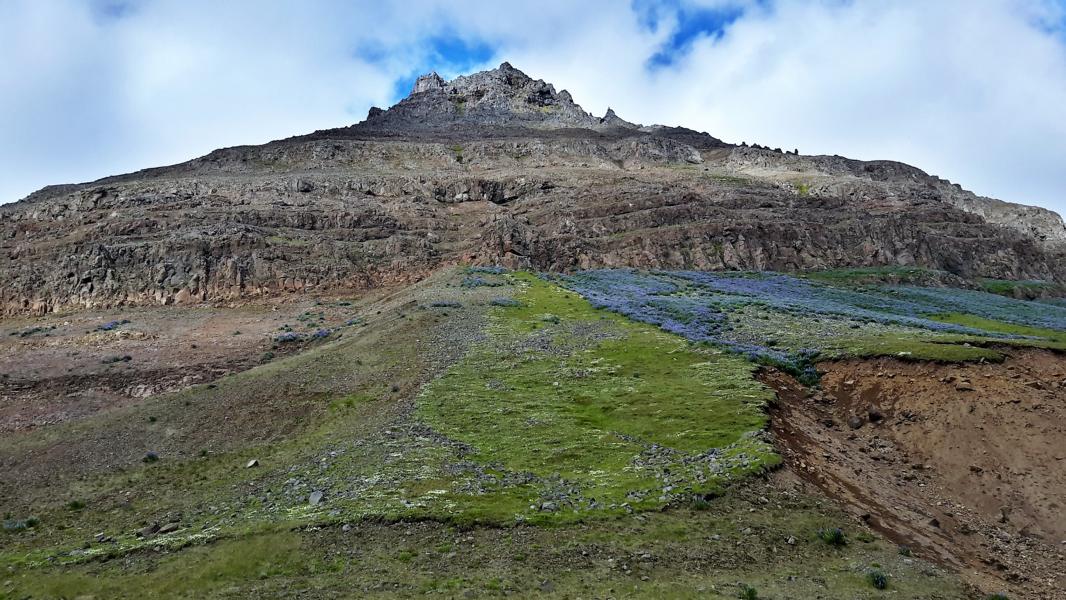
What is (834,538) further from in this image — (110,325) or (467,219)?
(467,219)

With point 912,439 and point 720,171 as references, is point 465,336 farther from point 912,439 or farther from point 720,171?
point 720,171

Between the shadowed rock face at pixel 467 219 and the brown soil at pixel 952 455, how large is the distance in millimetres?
40052

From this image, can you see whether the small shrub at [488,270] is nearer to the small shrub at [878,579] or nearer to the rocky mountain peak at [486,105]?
the small shrub at [878,579]

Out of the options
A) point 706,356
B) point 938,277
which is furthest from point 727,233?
point 706,356

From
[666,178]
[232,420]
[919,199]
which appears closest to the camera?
[232,420]

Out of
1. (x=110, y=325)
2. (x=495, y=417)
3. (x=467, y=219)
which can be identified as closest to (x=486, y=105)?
(x=467, y=219)

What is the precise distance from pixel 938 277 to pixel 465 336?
55.4 meters

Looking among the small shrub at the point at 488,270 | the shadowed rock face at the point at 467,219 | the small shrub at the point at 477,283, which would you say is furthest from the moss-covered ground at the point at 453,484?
the shadowed rock face at the point at 467,219

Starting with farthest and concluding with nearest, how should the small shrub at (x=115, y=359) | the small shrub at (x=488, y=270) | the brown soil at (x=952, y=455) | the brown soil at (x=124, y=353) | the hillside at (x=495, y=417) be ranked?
the small shrub at (x=488, y=270) → the small shrub at (x=115, y=359) → the brown soil at (x=124, y=353) → the brown soil at (x=952, y=455) → the hillside at (x=495, y=417)

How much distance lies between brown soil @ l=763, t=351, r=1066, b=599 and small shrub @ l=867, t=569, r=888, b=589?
7.48 ft

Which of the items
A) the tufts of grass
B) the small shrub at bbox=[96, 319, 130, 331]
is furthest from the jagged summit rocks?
the tufts of grass

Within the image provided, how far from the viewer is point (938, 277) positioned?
67.9 m

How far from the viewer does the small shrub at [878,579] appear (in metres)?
13.1

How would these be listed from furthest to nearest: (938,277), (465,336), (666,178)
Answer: (666,178)
(938,277)
(465,336)
